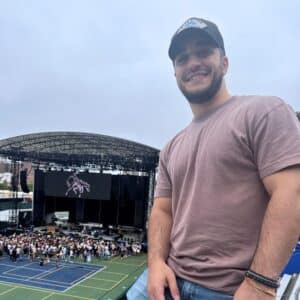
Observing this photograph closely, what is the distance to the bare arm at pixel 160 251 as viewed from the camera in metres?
1.57

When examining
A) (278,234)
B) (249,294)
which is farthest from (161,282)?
(278,234)

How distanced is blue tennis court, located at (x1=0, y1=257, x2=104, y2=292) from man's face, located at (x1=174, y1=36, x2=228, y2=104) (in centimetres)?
1556

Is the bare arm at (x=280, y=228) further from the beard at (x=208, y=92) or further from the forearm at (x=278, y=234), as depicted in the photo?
the beard at (x=208, y=92)

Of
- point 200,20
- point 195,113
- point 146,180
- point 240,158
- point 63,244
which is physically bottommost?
point 63,244

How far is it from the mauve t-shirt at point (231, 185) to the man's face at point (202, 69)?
13 cm

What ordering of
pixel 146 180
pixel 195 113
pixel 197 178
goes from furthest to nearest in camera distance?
pixel 146 180 → pixel 195 113 → pixel 197 178

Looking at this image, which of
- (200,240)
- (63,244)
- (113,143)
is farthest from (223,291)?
(113,143)

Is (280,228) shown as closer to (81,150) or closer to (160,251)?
(160,251)

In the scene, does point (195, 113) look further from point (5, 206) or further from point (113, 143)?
point (5, 206)

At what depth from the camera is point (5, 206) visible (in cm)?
3056

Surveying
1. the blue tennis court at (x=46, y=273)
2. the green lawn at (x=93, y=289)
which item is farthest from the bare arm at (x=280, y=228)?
the blue tennis court at (x=46, y=273)

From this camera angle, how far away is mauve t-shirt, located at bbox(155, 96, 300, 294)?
1316 mm

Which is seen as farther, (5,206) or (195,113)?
(5,206)

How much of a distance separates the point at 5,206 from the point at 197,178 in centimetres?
3182
